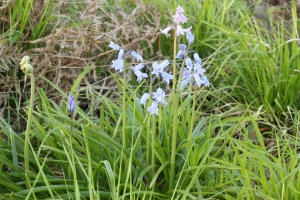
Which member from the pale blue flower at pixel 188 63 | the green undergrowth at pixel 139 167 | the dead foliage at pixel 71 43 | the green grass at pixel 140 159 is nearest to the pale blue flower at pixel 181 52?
the pale blue flower at pixel 188 63

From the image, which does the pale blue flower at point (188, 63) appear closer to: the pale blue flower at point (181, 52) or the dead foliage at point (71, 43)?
the pale blue flower at point (181, 52)

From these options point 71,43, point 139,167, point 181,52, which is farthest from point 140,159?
point 71,43

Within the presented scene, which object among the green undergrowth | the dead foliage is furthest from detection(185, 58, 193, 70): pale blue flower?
the dead foliage

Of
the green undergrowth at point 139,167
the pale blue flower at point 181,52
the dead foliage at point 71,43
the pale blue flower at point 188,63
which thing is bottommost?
the green undergrowth at point 139,167

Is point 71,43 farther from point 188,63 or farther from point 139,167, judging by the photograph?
point 188,63

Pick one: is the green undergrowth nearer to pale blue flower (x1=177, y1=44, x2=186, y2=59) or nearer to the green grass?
the green grass

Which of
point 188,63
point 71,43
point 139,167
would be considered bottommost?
point 139,167

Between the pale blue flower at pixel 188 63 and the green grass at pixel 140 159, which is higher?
the pale blue flower at pixel 188 63

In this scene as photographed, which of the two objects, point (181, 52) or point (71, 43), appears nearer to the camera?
point (181, 52)

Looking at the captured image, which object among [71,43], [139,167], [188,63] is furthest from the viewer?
Result: [71,43]

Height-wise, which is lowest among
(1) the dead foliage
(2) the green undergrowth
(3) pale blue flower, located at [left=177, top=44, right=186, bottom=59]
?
(2) the green undergrowth

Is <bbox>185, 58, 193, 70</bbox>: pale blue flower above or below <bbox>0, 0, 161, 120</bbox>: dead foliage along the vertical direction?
above

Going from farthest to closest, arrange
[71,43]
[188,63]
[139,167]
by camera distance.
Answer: [71,43]
[139,167]
[188,63]

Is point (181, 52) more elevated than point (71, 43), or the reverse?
point (181, 52)
